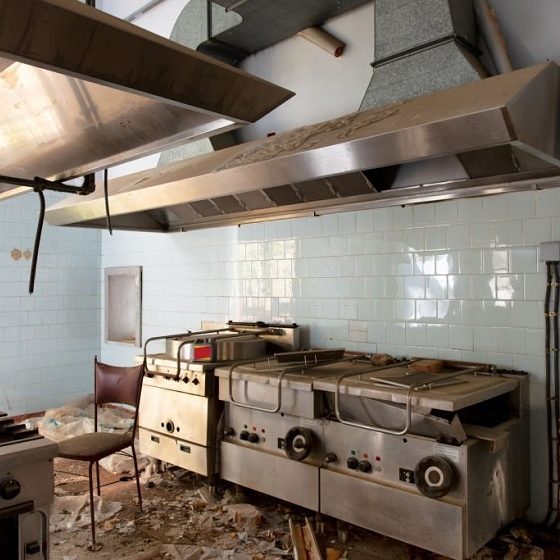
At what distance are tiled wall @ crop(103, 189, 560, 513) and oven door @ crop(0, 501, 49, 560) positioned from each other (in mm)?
2411

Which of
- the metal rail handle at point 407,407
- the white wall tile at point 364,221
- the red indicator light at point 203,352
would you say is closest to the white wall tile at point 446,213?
the white wall tile at point 364,221

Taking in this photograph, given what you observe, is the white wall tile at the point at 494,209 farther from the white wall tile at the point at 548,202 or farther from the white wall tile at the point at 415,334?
the white wall tile at the point at 415,334

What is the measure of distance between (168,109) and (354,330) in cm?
267

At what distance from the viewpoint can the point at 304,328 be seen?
13.2ft

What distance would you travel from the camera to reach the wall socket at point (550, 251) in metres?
2.78

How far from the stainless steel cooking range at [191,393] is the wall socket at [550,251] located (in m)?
1.75

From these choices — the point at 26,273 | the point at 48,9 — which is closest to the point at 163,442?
the point at 26,273

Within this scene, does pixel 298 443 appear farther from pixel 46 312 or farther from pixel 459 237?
pixel 46 312

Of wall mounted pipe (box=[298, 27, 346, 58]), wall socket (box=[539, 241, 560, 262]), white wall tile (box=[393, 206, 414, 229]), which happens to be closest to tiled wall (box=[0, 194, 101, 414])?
wall mounted pipe (box=[298, 27, 346, 58])

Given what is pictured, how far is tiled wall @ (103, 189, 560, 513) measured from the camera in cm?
294

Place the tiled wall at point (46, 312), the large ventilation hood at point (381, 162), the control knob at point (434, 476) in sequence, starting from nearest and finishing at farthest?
1. the large ventilation hood at point (381, 162)
2. the control knob at point (434, 476)
3. the tiled wall at point (46, 312)

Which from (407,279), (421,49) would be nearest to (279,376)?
(407,279)

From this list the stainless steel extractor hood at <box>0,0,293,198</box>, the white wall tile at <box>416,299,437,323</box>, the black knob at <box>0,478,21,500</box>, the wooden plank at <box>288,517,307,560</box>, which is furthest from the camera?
the white wall tile at <box>416,299,437,323</box>

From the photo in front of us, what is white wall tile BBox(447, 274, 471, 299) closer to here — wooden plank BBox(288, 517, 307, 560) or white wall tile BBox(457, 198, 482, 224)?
white wall tile BBox(457, 198, 482, 224)
